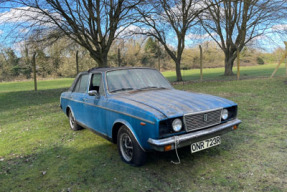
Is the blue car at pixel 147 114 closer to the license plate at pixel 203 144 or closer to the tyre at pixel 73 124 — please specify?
the license plate at pixel 203 144

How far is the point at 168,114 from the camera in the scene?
2.91 meters

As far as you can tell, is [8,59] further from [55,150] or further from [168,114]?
[168,114]

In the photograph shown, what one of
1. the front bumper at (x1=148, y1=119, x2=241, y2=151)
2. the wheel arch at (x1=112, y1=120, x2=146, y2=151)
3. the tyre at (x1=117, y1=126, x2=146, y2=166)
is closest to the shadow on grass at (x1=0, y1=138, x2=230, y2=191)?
the tyre at (x1=117, y1=126, x2=146, y2=166)

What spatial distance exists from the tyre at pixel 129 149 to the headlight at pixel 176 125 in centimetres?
62

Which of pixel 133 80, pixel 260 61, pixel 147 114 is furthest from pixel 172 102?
pixel 260 61

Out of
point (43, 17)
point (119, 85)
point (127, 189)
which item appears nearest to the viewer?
point (127, 189)

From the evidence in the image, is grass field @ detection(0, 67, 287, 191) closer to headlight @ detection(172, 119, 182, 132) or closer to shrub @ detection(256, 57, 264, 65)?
headlight @ detection(172, 119, 182, 132)

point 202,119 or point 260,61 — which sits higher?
point 260,61

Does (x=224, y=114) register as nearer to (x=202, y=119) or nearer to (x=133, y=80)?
(x=202, y=119)

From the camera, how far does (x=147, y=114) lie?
2939 millimetres

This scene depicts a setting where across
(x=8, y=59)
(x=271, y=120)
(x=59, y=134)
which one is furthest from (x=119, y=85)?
(x=8, y=59)

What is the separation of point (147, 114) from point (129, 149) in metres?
0.93

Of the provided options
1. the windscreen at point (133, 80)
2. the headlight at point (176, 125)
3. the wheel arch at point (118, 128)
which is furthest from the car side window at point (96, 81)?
the headlight at point (176, 125)

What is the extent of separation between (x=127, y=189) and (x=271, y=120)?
4301mm
